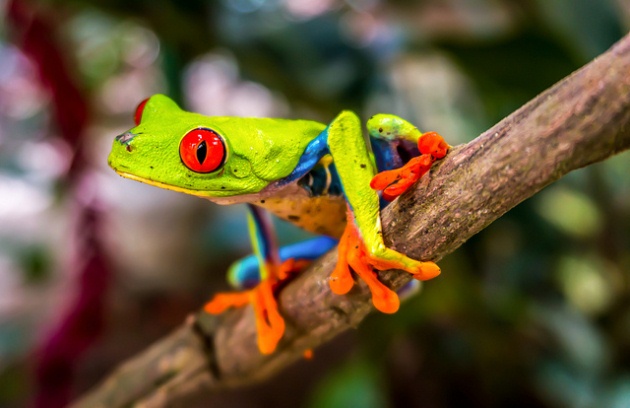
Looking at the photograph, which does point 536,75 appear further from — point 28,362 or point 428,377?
point 28,362

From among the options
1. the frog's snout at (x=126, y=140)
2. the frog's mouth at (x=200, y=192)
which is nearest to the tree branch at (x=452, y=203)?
the frog's mouth at (x=200, y=192)

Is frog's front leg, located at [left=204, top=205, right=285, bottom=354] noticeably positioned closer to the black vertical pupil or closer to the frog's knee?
the frog's knee

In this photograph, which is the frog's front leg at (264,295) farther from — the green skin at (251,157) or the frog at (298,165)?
the green skin at (251,157)

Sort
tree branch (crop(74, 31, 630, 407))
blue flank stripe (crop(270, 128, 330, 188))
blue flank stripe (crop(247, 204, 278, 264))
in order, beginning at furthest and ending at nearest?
blue flank stripe (crop(247, 204, 278, 264)), blue flank stripe (crop(270, 128, 330, 188)), tree branch (crop(74, 31, 630, 407))

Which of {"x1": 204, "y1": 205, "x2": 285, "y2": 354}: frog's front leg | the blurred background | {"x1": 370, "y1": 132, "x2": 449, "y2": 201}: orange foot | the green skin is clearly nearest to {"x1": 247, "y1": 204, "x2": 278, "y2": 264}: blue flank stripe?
{"x1": 204, "y1": 205, "x2": 285, "y2": 354}: frog's front leg

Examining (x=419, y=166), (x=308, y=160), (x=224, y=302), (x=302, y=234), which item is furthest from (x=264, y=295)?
(x=302, y=234)

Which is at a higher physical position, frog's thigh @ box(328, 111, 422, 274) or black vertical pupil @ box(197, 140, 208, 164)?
black vertical pupil @ box(197, 140, 208, 164)

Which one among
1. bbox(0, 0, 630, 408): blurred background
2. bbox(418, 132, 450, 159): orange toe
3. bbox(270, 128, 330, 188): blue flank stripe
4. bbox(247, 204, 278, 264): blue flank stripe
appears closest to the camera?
bbox(418, 132, 450, 159): orange toe
